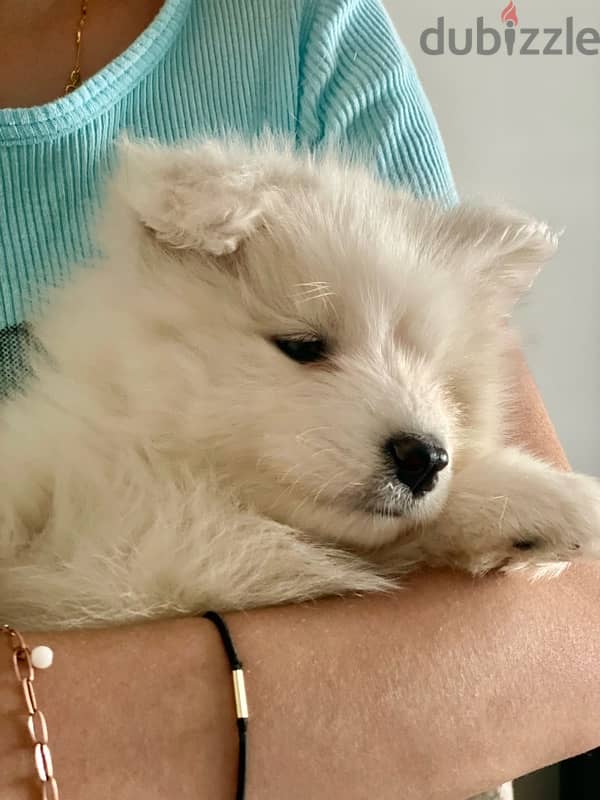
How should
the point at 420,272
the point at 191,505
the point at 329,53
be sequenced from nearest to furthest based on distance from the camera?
1. the point at 191,505
2. the point at 420,272
3. the point at 329,53

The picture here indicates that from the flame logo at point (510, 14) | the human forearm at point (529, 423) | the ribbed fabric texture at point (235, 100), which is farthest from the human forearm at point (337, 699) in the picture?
the flame logo at point (510, 14)

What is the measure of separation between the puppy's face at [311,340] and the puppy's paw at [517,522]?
35mm

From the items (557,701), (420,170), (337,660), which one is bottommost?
(557,701)

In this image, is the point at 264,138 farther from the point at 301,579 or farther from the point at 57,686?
the point at 57,686

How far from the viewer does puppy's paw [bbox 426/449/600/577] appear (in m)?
0.89

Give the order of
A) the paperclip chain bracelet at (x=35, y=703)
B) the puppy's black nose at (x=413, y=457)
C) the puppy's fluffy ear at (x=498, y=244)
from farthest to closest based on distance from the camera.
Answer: the puppy's fluffy ear at (x=498, y=244)
the puppy's black nose at (x=413, y=457)
the paperclip chain bracelet at (x=35, y=703)

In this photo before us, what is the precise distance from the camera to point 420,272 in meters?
1.00

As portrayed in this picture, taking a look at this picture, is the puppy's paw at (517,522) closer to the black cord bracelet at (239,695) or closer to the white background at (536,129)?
the black cord bracelet at (239,695)

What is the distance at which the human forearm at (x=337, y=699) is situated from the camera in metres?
0.78

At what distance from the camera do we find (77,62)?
4.46ft

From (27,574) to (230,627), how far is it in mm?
202

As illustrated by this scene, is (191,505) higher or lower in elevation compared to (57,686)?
higher

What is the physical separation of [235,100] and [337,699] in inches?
34.2

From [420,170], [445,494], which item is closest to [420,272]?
[445,494]
